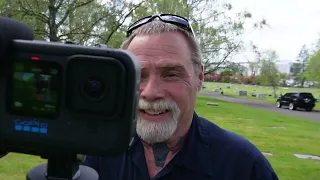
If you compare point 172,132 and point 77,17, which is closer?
point 172,132

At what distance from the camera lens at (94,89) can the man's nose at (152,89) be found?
0.55m

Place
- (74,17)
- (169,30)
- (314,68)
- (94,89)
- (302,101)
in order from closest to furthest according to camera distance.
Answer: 1. (94,89)
2. (169,30)
3. (74,17)
4. (302,101)
5. (314,68)

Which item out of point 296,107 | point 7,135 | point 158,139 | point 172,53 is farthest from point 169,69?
point 296,107

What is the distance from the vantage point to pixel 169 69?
169 centimetres

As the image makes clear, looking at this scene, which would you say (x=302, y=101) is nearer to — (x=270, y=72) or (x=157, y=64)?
(x=270, y=72)

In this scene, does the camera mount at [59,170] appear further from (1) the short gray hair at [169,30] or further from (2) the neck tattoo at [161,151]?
(1) the short gray hair at [169,30]

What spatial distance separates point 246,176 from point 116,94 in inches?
34.1

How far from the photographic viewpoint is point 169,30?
5.73ft

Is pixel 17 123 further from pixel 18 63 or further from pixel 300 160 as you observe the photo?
pixel 300 160

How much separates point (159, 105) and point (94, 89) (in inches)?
23.7

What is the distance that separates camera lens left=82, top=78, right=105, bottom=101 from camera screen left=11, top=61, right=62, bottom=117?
0.07m

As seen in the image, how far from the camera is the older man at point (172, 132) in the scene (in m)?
1.67

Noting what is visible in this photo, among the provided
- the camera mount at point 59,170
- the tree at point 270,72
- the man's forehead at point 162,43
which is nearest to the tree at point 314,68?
the tree at point 270,72

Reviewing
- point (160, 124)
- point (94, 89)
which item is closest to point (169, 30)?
point (160, 124)
